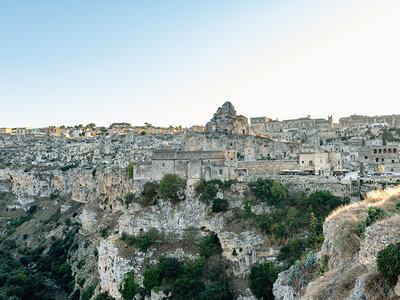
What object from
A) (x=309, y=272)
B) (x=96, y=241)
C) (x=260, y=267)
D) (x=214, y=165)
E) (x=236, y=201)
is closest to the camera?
(x=309, y=272)

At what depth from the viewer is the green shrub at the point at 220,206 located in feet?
101

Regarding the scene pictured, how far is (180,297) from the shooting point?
2712cm

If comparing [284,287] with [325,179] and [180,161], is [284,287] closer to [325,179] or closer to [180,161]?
[325,179]

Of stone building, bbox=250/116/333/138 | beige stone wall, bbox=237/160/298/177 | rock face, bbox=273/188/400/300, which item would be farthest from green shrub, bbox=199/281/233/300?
stone building, bbox=250/116/333/138

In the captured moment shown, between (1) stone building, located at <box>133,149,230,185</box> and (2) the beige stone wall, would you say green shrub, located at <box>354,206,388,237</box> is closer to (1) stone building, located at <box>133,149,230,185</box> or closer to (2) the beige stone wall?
(1) stone building, located at <box>133,149,230,185</box>

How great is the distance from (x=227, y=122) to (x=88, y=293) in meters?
29.6

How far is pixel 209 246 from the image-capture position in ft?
96.6

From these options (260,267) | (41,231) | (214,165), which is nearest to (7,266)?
(41,231)

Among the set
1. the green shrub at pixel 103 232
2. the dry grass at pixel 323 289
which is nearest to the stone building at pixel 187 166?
the green shrub at pixel 103 232

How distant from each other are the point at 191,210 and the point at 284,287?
62.6 feet

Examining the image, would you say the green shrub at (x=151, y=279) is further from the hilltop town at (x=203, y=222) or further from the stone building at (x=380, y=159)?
the stone building at (x=380, y=159)

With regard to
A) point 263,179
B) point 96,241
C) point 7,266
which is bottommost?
point 7,266

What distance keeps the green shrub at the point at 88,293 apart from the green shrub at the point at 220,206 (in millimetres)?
14242

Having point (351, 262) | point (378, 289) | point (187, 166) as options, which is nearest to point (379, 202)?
point (351, 262)
